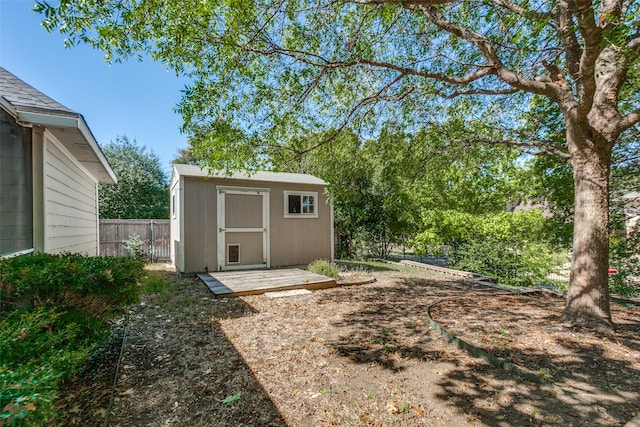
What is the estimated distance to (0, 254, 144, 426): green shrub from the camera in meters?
1.11

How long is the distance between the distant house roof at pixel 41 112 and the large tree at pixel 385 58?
2.94 ft

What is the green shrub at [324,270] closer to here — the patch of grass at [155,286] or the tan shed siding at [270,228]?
the tan shed siding at [270,228]

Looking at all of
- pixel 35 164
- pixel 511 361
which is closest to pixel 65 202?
pixel 35 164

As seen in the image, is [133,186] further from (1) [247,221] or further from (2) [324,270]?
(2) [324,270]

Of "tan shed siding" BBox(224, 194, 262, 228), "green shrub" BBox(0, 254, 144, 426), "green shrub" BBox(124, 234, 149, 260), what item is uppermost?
"tan shed siding" BBox(224, 194, 262, 228)

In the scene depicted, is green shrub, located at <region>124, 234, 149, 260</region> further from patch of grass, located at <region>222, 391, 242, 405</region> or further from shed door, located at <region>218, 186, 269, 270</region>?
patch of grass, located at <region>222, 391, 242, 405</region>

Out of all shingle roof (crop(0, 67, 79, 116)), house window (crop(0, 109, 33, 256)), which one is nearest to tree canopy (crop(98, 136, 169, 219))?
shingle roof (crop(0, 67, 79, 116))

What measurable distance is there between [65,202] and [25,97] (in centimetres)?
204

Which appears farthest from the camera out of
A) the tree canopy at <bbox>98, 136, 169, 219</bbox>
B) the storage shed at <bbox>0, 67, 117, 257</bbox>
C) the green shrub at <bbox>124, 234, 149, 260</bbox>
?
the tree canopy at <bbox>98, 136, 169, 219</bbox>

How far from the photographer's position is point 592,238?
3631 millimetres

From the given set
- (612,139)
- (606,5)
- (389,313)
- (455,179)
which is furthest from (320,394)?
(455,179)

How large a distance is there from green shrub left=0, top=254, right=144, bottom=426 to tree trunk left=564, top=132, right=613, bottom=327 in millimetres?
5043

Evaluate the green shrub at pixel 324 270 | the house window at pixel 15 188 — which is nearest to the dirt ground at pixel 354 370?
the house window at pixel 15 188

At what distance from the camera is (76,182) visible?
589 cm
